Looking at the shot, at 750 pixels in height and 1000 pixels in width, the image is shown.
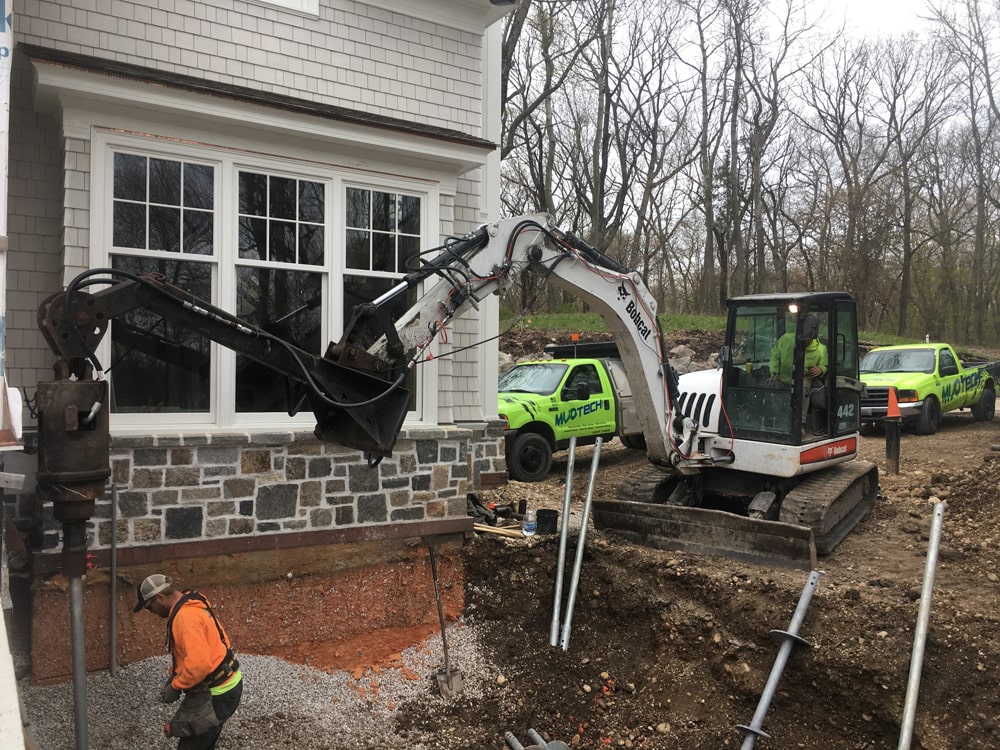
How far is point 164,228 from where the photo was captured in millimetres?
5938

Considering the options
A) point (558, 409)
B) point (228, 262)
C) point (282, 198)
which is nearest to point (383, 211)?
point (282, 198)

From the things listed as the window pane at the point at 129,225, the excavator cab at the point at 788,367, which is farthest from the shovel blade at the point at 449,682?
the window pane at the point at 129,225

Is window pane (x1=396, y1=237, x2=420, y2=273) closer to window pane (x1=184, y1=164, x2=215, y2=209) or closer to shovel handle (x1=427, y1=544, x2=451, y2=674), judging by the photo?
window pane (x1=184, y1=164, x2=215, y2=209)

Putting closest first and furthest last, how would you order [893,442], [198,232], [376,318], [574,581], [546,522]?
[376,318]
[198,232]
[574,581]
[546,522]
[893,442]

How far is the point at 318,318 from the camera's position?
259 inches

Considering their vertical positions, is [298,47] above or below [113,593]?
above

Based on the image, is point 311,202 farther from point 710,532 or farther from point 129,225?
point 710,532

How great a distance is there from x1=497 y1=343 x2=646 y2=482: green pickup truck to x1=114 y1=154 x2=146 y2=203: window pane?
6.51 m

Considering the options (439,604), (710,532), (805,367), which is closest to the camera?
(439,604)

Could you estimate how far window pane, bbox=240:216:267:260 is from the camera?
20.5ft

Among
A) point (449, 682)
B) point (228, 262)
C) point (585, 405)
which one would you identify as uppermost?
point (228, 262)

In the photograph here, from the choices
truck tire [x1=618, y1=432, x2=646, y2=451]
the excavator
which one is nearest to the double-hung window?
the excavator

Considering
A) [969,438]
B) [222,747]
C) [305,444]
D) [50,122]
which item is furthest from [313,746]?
[969,438]

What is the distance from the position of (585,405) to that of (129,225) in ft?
27.0
